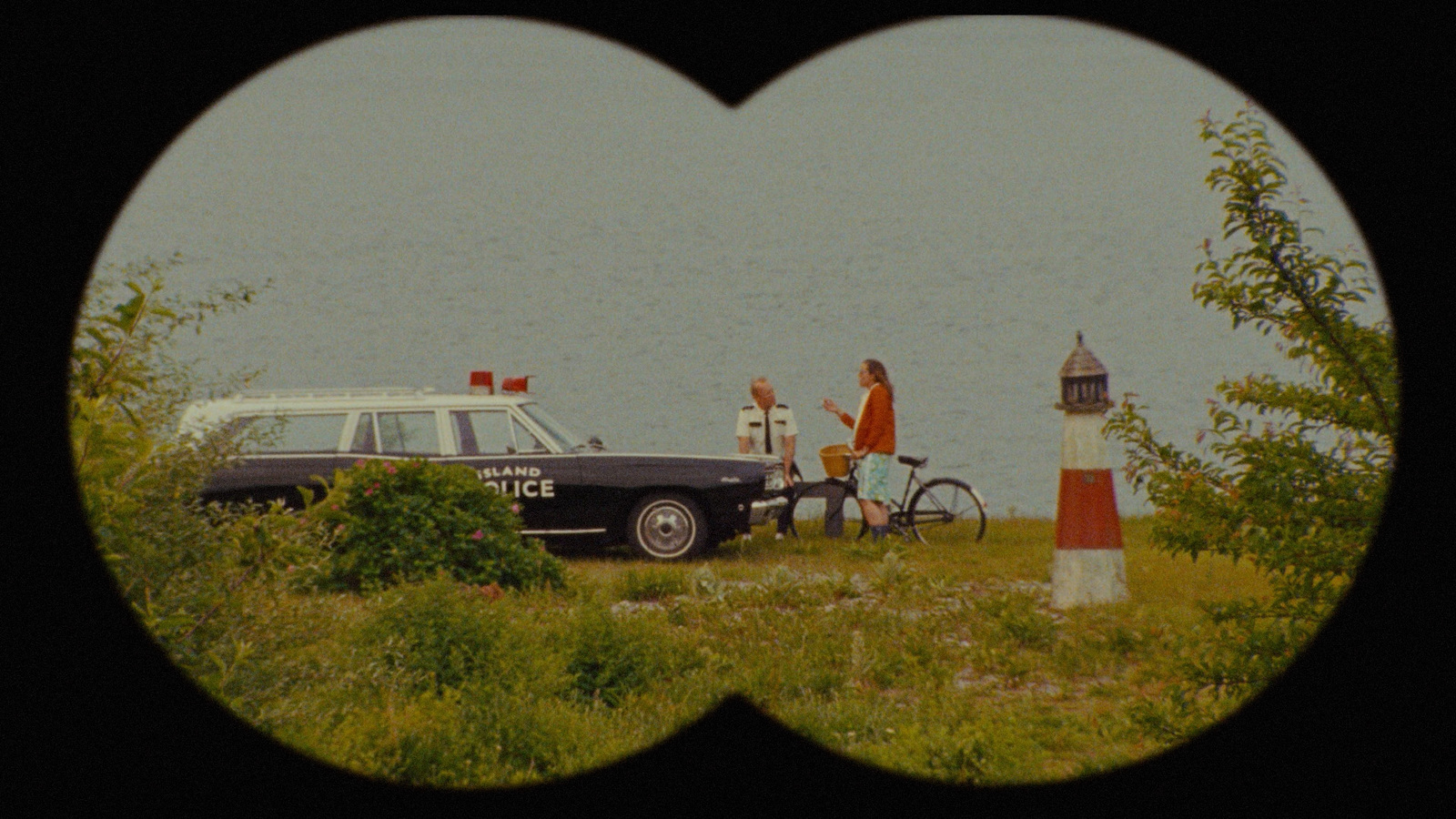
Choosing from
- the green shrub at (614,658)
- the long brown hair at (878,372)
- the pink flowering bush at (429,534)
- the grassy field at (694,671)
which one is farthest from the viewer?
the long brown hair at (878,372)

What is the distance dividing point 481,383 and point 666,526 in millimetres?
2186

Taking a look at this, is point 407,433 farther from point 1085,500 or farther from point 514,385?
point 1085,500

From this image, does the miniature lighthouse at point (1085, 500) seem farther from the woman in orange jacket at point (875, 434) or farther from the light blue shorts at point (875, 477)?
the light blue shorts at point (875, 477)

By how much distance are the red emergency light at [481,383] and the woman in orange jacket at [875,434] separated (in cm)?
338

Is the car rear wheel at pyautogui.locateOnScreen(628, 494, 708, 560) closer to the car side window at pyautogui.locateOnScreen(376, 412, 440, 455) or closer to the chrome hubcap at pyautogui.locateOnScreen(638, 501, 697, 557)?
the chrome hubcap at pyautogui.locateOnScreen(638, 501, 697, 557)

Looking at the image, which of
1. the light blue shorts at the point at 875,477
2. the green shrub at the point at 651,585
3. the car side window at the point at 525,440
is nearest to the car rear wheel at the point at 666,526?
the car side window at the point at 525,440

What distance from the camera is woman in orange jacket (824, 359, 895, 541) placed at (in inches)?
494

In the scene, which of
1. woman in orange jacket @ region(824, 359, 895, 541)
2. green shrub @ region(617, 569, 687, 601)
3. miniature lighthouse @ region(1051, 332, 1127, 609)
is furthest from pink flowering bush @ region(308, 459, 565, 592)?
miniature lighthouse @ region(1051, 332, 1127, 609)

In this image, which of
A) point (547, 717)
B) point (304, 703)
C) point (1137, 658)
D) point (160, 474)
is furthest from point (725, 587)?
point (160, 474)

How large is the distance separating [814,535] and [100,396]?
11174 mm

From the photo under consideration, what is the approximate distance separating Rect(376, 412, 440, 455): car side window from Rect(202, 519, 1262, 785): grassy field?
10.2 ft

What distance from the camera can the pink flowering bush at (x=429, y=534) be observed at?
9984 mm

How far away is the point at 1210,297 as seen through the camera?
185 inches

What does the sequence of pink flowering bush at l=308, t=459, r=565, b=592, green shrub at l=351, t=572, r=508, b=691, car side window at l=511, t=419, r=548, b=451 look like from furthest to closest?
1. car side window at l=511, t=419, r=548, b=451
2. pink flowering bush at l=308, t=459, r=565, b=592
3. green shrub at l=351, t=572, r=508, b=691
